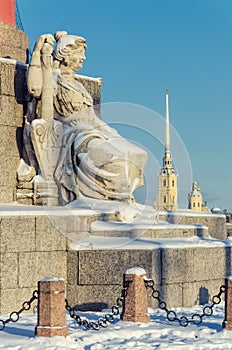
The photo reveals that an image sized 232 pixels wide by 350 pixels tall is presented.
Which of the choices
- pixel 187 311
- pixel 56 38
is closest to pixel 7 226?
pixel 187 311

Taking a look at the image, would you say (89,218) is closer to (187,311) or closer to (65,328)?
(187,311)

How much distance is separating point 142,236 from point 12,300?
214 centimetres

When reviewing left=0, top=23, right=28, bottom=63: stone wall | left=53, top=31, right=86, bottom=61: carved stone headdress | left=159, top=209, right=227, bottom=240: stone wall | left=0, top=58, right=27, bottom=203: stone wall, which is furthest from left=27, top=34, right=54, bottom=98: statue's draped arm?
left=159, top=209, right=227, bottom=240: stone wall

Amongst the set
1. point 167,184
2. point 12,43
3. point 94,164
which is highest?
point 12,43

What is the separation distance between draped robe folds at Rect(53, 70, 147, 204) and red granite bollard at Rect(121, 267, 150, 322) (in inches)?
125

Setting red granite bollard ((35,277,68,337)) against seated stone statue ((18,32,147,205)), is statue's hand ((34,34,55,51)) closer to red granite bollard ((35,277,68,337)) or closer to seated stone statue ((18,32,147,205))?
seated stone statue ((18,32,147,205))

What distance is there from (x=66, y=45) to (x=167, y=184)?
110 inches

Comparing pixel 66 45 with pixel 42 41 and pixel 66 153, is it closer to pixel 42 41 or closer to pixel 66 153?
pixel 42 41

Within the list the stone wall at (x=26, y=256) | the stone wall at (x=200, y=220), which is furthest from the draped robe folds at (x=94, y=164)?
the stone wall at (x=26, y=256)

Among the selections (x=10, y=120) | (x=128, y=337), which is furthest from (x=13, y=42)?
(x=128, y=337)

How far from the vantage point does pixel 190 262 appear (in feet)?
31.4

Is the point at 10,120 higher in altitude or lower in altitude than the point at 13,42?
lower

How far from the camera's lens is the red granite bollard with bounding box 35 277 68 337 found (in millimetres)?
7098

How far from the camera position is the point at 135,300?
7.97 metres
